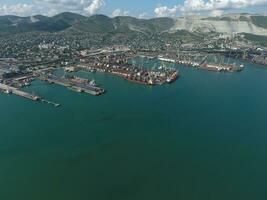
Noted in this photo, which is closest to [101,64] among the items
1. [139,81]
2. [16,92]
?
[139,81]

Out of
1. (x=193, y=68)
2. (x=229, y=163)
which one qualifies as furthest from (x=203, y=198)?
(x=193, y=68)

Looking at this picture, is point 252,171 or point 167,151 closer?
point 252,171

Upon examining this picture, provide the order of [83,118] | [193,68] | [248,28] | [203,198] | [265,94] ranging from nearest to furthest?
[203,198], [83,118], [265,94], [193,68], [248,28]

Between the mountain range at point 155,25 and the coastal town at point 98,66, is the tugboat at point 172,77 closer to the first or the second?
the coastal town at point 98,66

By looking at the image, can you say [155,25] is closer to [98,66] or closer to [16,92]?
Answer: [98,66]

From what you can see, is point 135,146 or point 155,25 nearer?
point 135,146

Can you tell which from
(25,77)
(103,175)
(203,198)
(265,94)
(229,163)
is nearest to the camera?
(203,198)

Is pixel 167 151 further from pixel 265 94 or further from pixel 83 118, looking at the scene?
pixel 265 94

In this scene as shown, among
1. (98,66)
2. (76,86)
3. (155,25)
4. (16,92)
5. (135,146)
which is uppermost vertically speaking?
(135,146)

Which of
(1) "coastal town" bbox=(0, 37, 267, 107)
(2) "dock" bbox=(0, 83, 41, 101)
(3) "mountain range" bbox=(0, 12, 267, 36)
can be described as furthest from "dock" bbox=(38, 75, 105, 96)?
(3) "mountain range" bbox=(0, 12, 267, 36)
